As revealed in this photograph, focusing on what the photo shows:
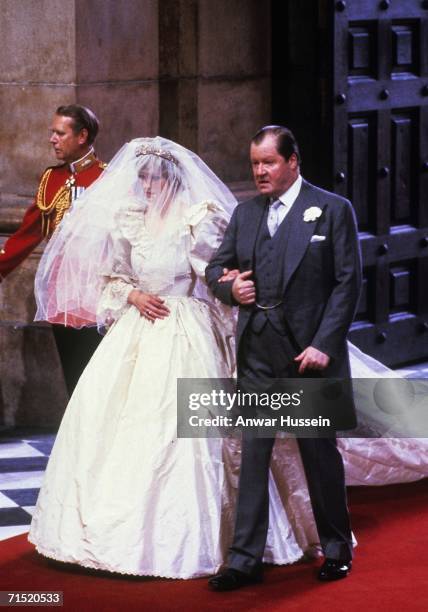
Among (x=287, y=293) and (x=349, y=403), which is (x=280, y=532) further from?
(x=287, y=293)

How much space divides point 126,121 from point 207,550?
3.18 metres

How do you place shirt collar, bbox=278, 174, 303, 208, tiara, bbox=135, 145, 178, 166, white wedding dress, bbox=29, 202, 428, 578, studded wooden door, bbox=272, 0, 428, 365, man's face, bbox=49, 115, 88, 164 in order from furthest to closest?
studded wooden door, bbox=272, 0, 428, 365 → man's face, bbox=49, 115, 88, 164 → tiara, bbox=135, 145, 178, 166 → white wedding dress, bbox=29, 202, 428, 578 → shirt collar, bbox=278, 174, 303, 208

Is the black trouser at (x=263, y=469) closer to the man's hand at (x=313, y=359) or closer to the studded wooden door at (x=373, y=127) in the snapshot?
the man's hand at (x=313, y=359)

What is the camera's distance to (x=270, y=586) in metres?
5.49

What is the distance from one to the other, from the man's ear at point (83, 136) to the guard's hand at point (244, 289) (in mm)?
1783

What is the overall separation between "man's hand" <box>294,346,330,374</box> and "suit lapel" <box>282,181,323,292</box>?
24 cm

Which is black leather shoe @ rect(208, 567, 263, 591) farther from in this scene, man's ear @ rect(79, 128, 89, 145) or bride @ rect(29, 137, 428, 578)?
man's ear @ rect(79, 128, 89, 145)

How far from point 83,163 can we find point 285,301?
193 cm

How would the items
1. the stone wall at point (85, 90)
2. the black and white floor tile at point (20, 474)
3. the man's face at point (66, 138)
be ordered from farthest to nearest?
the stone wall at point (85, 90), the man's face at point (66, 138), the black and white floor tile at point (20, 474)

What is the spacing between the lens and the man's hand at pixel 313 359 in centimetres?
529

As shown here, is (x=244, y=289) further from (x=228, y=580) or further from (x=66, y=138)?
(x=66, y=138)

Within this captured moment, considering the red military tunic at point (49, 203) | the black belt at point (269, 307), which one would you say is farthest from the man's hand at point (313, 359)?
the red military tunic at point (49, 203)

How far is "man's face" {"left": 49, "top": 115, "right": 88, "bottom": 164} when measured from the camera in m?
6.91

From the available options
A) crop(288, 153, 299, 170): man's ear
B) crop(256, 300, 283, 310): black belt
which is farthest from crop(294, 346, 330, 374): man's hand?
crop(288, 153, 299, 170): man's ear
